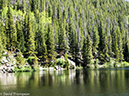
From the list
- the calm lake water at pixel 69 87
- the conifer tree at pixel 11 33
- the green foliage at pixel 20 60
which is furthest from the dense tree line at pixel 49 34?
the calm lake water at pixel 69 87

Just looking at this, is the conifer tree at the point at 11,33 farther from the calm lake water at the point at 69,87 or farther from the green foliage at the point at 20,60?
the calm lake water at the point at 69,87

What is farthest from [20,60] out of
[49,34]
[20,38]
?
[49,34]

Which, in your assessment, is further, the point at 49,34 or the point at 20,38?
the point at 49,34

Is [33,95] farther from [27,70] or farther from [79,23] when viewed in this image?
[79,23]

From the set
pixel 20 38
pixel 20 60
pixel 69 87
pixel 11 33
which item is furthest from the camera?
pixel 20 38

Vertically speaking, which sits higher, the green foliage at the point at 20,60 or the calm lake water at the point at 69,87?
the green foliage at the point at 20,60

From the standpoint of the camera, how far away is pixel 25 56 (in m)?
102

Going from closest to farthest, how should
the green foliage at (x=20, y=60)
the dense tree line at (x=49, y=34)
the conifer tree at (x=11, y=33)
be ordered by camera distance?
1. the green foliage at (x=20, y=60)
2. the conifer tree at (x=11, y=33)
3. the dense tree line at (x=49, y=34)

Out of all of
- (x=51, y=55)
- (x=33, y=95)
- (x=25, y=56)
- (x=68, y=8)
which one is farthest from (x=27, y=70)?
(x=68, y=8)

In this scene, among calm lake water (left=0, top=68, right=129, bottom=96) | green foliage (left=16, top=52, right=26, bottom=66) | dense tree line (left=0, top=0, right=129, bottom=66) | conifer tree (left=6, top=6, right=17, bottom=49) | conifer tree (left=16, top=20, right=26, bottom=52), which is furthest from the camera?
dense tree line (left=0, top=0, right=129, bottom=66)

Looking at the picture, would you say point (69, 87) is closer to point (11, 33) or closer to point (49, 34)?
point (11, 33)

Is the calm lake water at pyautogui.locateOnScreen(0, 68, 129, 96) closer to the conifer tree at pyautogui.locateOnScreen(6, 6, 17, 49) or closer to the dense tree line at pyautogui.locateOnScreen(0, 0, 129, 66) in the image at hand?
the dense tree line at pyautogui.locateOnScreen(0, 0, 129, 66)

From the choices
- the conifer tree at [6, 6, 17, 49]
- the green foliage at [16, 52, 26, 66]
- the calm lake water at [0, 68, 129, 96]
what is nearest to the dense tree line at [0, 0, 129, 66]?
the conifer tree at [6, 6, 17, 49]

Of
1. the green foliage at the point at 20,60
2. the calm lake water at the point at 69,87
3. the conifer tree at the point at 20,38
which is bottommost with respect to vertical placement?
the calm lake water at the point at 69,87
